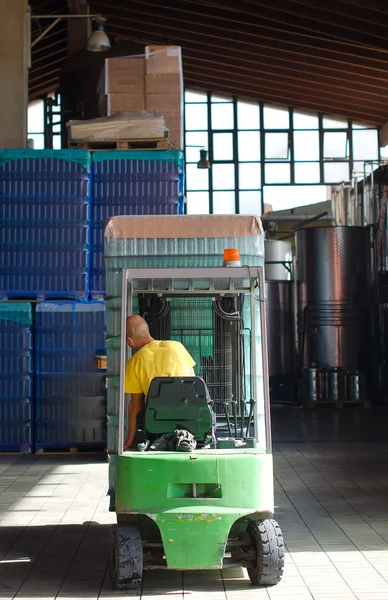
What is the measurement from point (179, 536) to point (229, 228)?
2988 millimetres

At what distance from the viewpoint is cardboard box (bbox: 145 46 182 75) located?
42.7ft

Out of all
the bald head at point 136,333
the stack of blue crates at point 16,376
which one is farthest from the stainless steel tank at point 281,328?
the bald head at point 136,333

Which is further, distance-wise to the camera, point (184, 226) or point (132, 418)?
point (184, 226)

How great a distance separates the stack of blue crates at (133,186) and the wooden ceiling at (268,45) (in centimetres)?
923

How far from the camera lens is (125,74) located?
13141 millimetres

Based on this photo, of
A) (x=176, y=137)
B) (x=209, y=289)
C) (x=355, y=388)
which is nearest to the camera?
(x=209, y=289)

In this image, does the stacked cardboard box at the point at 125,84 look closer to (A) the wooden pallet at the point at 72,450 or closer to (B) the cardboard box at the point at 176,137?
(B) the cardboard box at the point at 176,137

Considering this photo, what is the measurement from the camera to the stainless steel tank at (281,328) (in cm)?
2011

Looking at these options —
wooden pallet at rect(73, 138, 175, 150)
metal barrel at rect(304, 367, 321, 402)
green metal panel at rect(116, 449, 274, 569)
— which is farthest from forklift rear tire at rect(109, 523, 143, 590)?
metal barrel at rect(304, 367, 321, 402)

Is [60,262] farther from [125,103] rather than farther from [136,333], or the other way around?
[136,333]

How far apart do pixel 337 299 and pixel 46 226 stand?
8006mm

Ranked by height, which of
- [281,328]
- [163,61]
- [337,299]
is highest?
[163,61]

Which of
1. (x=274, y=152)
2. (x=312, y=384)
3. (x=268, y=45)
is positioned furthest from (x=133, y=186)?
(x=274, y=152)

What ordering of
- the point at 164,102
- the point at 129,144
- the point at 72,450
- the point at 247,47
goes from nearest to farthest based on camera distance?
the point at 72,450
the point at 129,144
the point at 164,102
the point at 247,47
